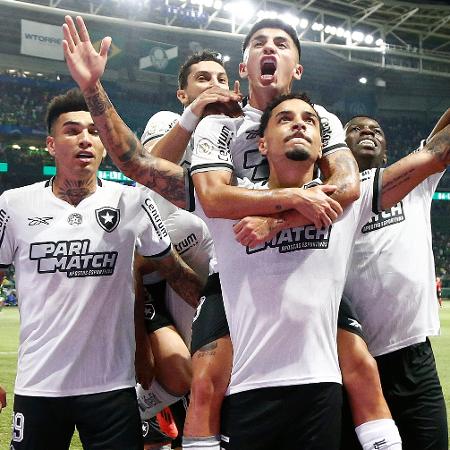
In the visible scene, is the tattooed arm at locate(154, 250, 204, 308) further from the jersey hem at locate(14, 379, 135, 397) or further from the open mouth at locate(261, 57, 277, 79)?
the open mouth at locate(261, 57, 277, 79)

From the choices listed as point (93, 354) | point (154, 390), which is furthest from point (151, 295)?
point (93, 354)

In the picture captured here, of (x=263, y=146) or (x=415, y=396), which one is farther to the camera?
(x=415, y=396)

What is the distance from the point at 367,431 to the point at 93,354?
135 cm

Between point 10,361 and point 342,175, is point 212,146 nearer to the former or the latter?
point 342,175

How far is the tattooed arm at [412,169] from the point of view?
313cm

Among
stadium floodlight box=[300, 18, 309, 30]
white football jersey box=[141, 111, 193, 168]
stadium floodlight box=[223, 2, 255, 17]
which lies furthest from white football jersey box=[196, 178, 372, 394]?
stadium floodlight box=[300, 18, 309, 30]

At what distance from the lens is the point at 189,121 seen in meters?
3.69

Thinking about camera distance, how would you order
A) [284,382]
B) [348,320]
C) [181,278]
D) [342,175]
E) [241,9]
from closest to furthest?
1. [284,382]
2. [342,175]
3. [348,320]
4. [181,278]
5. [241,9]

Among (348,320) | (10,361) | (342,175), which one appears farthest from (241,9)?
(348,320)

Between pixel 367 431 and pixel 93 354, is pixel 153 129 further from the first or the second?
pixel 367 431

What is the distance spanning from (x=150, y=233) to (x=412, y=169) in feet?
4.57

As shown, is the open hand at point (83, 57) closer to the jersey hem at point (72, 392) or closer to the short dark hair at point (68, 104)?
the short dark hair at point (68, 104)

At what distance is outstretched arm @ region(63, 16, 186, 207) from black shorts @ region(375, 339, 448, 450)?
140 cm

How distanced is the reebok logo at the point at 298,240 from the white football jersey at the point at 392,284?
0.59 metres
